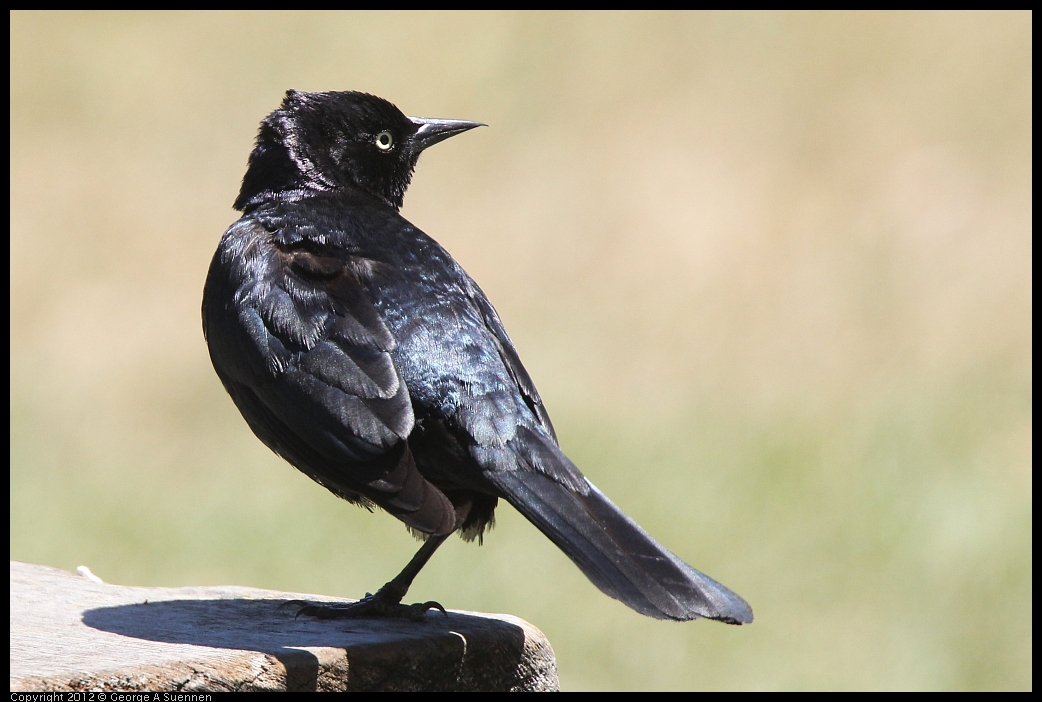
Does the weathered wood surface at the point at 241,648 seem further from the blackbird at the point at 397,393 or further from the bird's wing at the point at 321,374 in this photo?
the bird's wing at the point at 321,374

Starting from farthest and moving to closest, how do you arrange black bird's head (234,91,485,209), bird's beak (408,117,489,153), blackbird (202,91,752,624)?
bird's beak (408,117,489,153)
black bird's head (234,91,485,209)
blackbird (202,91,752,624)

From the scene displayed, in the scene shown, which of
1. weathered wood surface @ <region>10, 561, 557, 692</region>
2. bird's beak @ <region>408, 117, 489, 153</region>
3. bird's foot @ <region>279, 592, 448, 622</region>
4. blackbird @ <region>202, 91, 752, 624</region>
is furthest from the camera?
bird's beak @ <region>408, 117, 489, 153</region>

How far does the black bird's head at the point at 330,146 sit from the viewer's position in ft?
14.6

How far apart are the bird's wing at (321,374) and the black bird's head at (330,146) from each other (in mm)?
513

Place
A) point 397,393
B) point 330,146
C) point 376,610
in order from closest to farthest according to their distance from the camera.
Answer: point 397,393 → point 376,610 → point 330,146

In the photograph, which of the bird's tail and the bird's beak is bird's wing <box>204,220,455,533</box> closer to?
the bird's tail

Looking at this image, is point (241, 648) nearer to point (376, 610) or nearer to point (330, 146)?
point (376, 610)

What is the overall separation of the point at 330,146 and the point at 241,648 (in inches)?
78.1

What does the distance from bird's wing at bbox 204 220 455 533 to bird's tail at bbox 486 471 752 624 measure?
231 millimetres

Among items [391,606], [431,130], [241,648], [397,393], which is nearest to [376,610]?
[391,606]

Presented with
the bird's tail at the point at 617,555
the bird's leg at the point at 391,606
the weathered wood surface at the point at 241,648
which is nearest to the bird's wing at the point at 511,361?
the bird's tail at the point at 617,555

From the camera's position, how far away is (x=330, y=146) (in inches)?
177

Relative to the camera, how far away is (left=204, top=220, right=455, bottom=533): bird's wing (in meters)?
3.27

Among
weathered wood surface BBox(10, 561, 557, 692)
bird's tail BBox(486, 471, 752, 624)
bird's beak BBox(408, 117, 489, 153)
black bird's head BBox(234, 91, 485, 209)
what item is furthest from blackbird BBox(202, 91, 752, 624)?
bird's beak BBox(408, 117, 489, 153)
